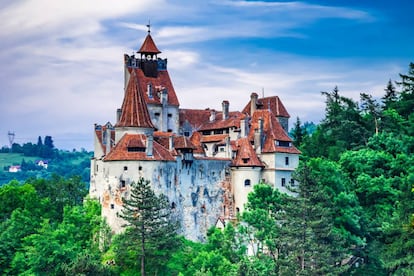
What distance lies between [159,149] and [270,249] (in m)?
15.0

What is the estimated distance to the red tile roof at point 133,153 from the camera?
235 feet

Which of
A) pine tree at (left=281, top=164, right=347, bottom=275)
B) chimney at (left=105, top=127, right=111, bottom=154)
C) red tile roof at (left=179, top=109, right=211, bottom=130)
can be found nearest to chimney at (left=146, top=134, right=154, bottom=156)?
chimney at (left=105, top=127, right=111, bottom=154)

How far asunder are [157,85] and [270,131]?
14.6 meters

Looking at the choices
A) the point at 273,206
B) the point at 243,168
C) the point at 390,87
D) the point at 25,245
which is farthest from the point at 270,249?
the point at 390,87

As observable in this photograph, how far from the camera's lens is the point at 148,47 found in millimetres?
85062

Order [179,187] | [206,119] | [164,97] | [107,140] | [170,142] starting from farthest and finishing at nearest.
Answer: [206,119]
[164,97]
[107,140]
[170,142]
[179,187]

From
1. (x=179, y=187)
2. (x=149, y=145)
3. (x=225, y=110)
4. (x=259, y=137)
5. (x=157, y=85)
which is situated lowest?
(x=179, y=187)

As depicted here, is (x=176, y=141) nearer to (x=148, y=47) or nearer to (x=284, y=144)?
(x=284, y=144)

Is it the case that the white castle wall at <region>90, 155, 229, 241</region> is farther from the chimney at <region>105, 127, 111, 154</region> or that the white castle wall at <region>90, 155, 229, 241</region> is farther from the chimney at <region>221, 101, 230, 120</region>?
the chimney at <region>221, 101, 230, 120</region>

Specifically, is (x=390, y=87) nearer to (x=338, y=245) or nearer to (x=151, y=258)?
(x=338, y=245)

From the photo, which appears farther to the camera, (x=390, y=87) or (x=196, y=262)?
(x=390, y=87)

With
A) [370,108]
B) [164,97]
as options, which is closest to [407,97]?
[370,108]

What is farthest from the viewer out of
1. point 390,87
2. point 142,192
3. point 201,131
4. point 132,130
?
point 390,87

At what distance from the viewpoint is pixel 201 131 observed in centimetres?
8356
